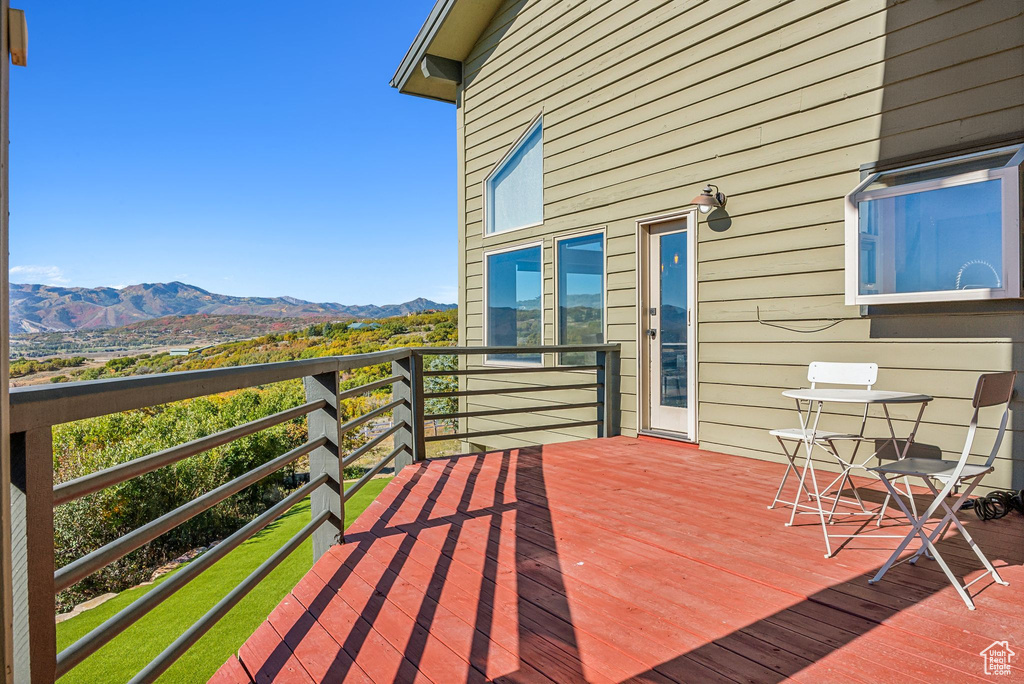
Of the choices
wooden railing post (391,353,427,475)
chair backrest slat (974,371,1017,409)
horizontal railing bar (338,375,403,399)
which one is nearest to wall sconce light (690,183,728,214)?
wooden railing post (391,353,427,475)

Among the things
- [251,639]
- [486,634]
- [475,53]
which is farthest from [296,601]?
[475,53]

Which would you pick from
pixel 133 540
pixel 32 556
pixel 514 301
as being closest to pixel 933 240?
pixel 514 301

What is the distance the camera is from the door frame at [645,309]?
4.84m

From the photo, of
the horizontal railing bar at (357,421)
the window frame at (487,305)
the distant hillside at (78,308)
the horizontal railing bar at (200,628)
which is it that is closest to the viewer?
the distant hillside at (78,308)

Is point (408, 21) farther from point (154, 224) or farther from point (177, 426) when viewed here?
point (154, 224)

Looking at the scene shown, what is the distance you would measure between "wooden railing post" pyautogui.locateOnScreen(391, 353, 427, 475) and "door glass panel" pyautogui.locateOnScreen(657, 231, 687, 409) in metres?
2.11

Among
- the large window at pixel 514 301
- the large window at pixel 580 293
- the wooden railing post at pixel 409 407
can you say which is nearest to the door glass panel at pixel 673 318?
the large window at pixel 580 293

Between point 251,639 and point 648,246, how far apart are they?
4.30 m

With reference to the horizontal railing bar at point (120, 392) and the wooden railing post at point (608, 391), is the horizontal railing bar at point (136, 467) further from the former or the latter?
the wooden railing post at point (608, 391)

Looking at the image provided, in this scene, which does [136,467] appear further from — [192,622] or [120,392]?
[192,622]

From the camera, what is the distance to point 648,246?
5.29 meters

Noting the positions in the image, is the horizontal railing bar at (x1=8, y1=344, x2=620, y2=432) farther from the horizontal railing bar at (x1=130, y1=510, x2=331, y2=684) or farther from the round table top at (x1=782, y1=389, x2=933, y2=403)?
the round table top at (x1=782, y1=389, x2=933, y2=403)

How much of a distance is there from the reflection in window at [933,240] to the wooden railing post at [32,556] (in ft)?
13.3

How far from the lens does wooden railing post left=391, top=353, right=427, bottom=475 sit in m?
4.38
